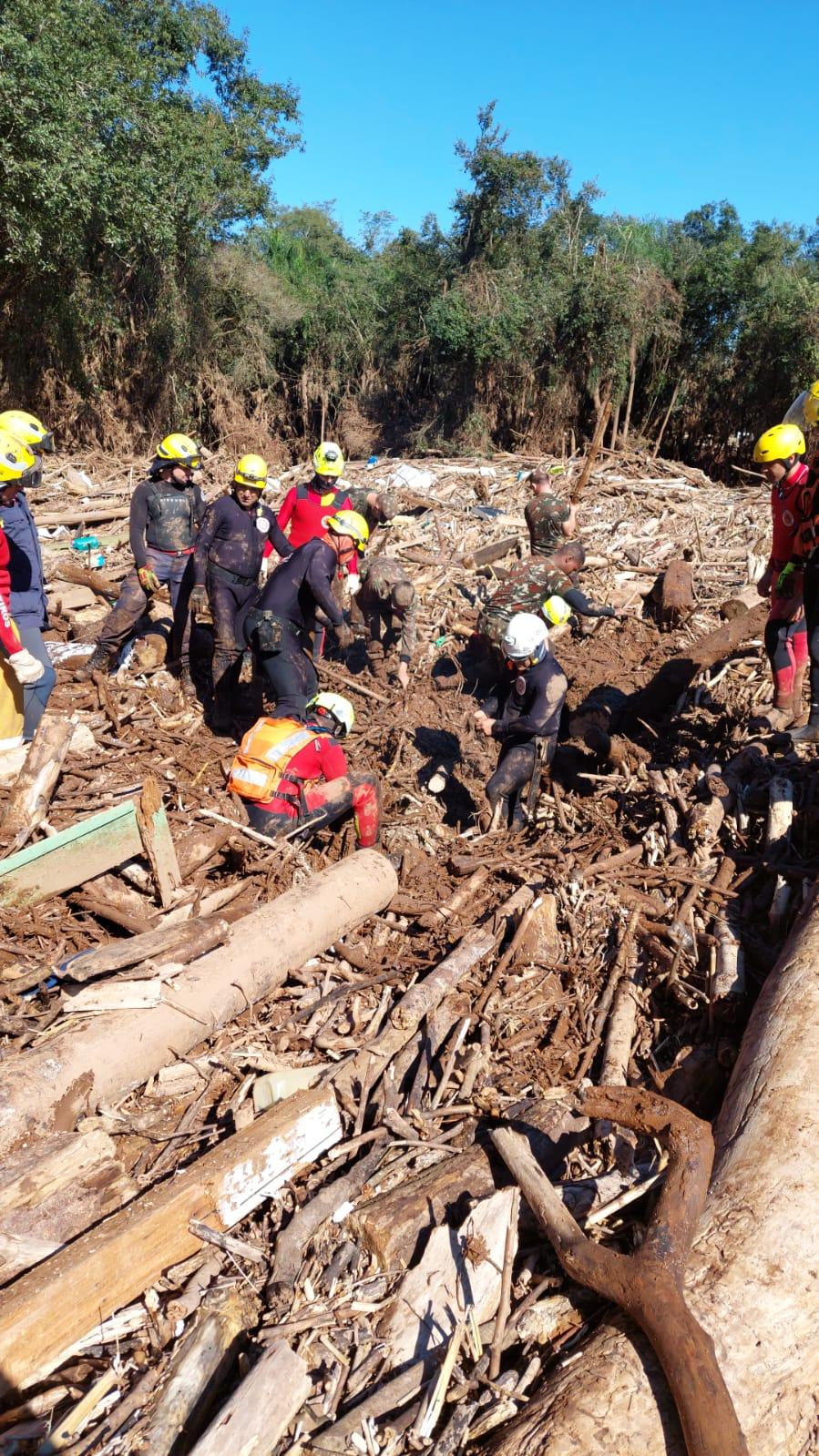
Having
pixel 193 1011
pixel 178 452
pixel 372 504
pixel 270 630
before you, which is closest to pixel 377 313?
pixel 372 504

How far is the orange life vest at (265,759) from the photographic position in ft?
17.1

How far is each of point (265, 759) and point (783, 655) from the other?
11.9 feet

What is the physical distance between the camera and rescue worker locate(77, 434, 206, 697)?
7.52m

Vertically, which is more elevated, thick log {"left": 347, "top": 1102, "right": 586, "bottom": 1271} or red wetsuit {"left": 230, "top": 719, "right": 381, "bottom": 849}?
red wetsuit {"left": 230, "top": 719, "right": 381, "bottom": 849}

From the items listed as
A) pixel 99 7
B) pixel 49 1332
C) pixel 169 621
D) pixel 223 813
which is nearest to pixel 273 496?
pixel 169 621

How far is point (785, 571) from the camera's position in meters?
5.76

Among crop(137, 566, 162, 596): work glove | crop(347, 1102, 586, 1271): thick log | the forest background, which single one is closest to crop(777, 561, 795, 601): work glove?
crop(347, 1102, 586, 1271): thick log

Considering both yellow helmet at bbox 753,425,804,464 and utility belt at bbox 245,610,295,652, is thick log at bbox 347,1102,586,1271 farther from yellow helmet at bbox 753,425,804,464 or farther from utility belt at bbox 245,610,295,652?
yellow helmet at bbox 753,425,804,464

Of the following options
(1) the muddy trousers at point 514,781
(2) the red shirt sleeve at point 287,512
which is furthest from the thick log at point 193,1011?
(2) the red shirt sleeve at point 287,512

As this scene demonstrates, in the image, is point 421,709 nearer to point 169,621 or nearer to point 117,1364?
point 169,621

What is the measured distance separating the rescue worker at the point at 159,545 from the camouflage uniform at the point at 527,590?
2807 mm

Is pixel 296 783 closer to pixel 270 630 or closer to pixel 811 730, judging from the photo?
pixel 270 630

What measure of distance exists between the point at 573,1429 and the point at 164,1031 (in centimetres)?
206

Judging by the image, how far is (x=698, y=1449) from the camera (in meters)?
1.87
